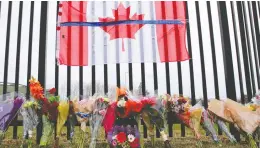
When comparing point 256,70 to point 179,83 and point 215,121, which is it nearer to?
point 179,83

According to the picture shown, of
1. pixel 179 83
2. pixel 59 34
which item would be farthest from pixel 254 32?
pixel 59 34

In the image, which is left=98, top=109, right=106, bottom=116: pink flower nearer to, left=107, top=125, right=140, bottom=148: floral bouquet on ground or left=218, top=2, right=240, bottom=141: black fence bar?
left=107, top=125, right=140, bottom=148: floral bouquet on ground

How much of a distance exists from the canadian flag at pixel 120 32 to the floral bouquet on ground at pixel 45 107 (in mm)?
1559

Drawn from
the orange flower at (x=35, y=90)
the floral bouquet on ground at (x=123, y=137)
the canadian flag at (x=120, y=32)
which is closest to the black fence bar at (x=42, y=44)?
the canadian flag at (x=120, y=32)

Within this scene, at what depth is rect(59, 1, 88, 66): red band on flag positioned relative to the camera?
4.64 meters

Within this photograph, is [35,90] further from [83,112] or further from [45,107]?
[83,112]

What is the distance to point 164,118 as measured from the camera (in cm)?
310

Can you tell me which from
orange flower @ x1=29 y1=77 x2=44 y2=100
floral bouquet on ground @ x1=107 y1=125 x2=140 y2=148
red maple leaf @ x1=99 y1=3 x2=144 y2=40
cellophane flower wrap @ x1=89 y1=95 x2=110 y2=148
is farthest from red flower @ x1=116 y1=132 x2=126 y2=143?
red maple leaf @ x1=99 y1=3 x2=144 y2=40

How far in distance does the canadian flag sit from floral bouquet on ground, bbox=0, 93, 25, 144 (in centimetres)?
156

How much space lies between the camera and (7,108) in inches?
121

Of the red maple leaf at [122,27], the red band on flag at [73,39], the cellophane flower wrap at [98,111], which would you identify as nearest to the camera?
the cellophane flower wrap at [98,111]

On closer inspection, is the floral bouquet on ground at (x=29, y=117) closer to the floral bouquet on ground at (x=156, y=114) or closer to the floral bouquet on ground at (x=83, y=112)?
the floral bouquet on ground at (x=83, y=112)

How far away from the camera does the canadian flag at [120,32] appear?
467 centimetres

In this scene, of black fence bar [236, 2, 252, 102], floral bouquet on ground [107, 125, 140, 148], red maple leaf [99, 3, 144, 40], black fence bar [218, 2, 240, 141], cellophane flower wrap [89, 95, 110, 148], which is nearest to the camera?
floral bouquet on ground [107, 125, 140, 148]
